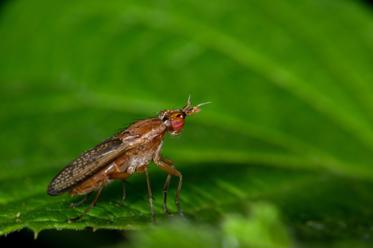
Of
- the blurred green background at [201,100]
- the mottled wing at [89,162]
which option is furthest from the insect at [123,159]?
the blurred green background at [201,100]

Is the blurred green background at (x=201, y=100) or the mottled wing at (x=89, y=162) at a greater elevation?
the blurred green background at (x=201, y=100)

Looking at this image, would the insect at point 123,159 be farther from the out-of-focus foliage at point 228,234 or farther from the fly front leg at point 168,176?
the out-of-focus foliage at point 228,234

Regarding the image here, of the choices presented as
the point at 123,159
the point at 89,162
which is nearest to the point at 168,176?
the point at 123,159

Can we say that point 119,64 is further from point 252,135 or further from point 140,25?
point 252,135

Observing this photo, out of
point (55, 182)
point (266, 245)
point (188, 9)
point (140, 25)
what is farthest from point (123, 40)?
point (266, 245)

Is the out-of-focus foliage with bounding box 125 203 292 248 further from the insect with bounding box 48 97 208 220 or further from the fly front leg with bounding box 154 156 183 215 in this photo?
the insect with bounding box 48 97 208 220

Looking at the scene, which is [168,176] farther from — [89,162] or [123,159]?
[89,162]
